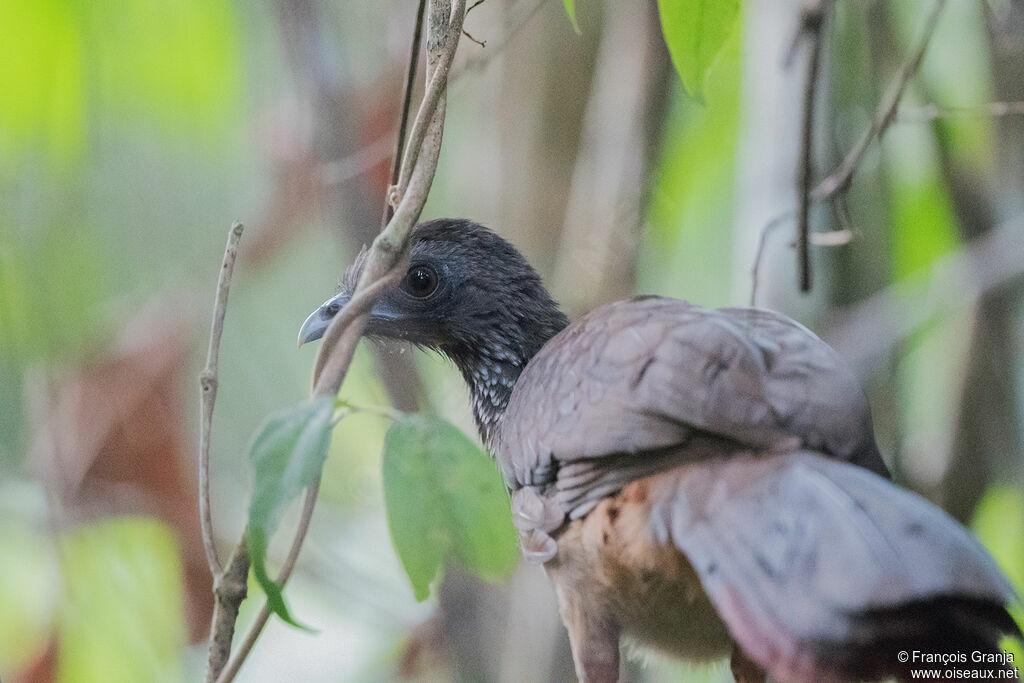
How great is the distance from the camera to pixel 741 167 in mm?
3502

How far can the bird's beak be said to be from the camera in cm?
229

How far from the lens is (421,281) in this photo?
8.16ft

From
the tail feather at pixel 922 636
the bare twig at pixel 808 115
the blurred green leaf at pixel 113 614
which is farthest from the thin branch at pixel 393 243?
the blurred green leaf at pixel 113 614

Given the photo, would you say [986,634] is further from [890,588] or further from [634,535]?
[634,535]

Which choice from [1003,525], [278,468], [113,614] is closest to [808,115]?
[278,468]

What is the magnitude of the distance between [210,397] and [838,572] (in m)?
0.97

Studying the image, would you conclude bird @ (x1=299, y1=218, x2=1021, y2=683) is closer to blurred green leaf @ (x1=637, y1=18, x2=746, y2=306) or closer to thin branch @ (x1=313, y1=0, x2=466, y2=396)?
thin branch @ (x1=313, y1=0, x2=466, y2=396)

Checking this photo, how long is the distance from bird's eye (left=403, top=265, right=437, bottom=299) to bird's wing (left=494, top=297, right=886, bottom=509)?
535mm

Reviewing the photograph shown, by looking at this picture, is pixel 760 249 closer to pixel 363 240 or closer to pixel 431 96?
A: pixel 431 96

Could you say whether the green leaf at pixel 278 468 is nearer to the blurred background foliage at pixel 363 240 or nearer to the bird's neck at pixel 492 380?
the bird's neck at pixel 492 380

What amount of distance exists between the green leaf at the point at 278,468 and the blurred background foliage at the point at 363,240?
191 centimetres

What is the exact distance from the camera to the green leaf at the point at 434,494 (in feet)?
4.23

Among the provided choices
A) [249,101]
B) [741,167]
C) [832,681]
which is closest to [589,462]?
[832,681]

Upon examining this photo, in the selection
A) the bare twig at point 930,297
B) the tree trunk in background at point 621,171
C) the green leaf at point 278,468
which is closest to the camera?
the green leaf at point 278,468
